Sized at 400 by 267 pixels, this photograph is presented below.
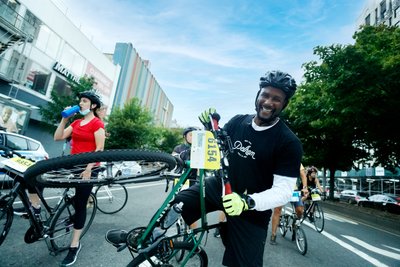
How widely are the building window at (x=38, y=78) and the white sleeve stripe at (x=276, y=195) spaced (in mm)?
22820

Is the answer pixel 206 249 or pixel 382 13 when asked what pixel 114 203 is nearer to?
pixel 206 249

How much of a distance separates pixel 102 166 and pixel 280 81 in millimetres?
1855

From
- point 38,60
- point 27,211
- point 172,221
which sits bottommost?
point 27,211

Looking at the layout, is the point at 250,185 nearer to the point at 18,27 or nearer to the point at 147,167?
the point at 147,167

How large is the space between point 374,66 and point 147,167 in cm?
1049

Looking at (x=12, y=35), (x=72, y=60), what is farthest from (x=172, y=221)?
(x=72, y=60)

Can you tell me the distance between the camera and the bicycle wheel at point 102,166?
1.61 meters

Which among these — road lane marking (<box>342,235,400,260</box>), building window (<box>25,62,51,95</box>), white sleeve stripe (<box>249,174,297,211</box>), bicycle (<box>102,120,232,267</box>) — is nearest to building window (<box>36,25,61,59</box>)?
building window (<box>25,62,51,95</box>)

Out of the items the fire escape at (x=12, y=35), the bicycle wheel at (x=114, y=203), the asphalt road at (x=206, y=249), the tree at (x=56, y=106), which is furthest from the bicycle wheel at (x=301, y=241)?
the fire escape at (x=12, y=35)

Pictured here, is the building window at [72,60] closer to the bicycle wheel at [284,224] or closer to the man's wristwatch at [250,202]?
the bicycle wheel at [284,224]

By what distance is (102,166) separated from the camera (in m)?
2.17

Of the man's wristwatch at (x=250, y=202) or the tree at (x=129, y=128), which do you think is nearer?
the man's wristwatch at (x=250, y=202)

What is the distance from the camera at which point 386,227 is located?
34.0 ft

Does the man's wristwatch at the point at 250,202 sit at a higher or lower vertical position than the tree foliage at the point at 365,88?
lower
